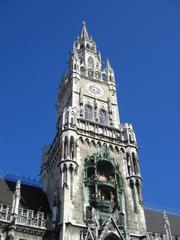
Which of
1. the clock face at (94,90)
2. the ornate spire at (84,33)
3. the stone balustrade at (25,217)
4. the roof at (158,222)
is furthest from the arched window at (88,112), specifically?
the ornate spire at (84,33)

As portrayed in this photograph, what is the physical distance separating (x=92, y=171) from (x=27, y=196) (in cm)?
740

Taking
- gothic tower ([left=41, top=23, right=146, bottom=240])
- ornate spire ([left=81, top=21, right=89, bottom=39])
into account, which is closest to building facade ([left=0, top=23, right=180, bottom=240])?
gothic tower ([left=41, top=23, right=146, bottom=240])

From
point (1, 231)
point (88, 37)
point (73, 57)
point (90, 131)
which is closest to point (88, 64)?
point (73, 57)

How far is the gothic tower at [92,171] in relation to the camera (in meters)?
33.3

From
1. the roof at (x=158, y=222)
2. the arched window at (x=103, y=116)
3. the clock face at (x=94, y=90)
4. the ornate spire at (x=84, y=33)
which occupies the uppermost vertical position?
the ornate spire at (x=84, y=33)

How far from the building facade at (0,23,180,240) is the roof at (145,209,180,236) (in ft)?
1.46

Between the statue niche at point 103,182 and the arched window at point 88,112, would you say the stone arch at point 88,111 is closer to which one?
the arched window at point 88,112

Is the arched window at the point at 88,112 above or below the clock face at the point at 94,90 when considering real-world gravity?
below

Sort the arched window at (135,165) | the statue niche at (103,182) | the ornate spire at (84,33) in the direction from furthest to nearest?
the ornate spire at (84,33) < the arched window at (135,165) < the statue niche at (103,182)

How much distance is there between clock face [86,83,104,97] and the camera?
49.7 m

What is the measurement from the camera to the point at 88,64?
56.3 metres

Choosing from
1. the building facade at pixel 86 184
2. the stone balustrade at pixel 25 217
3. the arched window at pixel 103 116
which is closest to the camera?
the stone balustrade at pixel 25 217

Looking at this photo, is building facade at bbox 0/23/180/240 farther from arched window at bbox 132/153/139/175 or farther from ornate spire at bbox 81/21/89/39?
ornate spire at bbox 81/21/89/39

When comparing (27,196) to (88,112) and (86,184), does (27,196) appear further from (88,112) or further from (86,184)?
(88,112)
